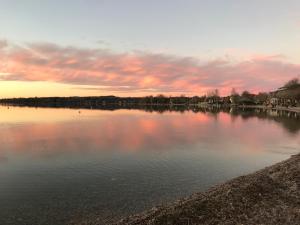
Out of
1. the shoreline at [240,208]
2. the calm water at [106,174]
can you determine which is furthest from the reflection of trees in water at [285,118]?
the shoreline at [240,208]

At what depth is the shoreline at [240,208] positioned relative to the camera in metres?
14.4

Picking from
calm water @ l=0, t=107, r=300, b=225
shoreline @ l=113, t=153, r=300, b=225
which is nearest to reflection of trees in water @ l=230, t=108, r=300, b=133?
calm water @ l=0, t=107, r=300, b=225

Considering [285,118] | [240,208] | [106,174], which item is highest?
[285,118]

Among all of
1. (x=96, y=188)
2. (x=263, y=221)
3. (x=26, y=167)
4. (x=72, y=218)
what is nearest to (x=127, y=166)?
(x=96, y=188)

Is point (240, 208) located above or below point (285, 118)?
below

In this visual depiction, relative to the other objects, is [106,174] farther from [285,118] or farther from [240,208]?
[285,118]

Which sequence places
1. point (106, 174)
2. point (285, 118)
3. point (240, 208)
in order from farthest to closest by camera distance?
1. point (285, 118)
2. point (106, 174)
3. point (240, 208)

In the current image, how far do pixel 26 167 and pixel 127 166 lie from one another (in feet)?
34.4

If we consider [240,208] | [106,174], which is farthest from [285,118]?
[240,208]

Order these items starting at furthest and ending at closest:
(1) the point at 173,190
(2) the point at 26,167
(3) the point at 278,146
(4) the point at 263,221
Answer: (3) the point at 278,146 < (2) the point at 26,167 < (1) the point at 173,190 < (4) the point at 263,221

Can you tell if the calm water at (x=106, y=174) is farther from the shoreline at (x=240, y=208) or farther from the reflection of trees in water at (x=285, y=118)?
the reflection of trees in water at (x=285, y=118)

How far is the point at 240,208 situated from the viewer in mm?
15695

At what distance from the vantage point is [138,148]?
43.3 metres

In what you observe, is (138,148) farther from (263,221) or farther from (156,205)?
(263,221)
